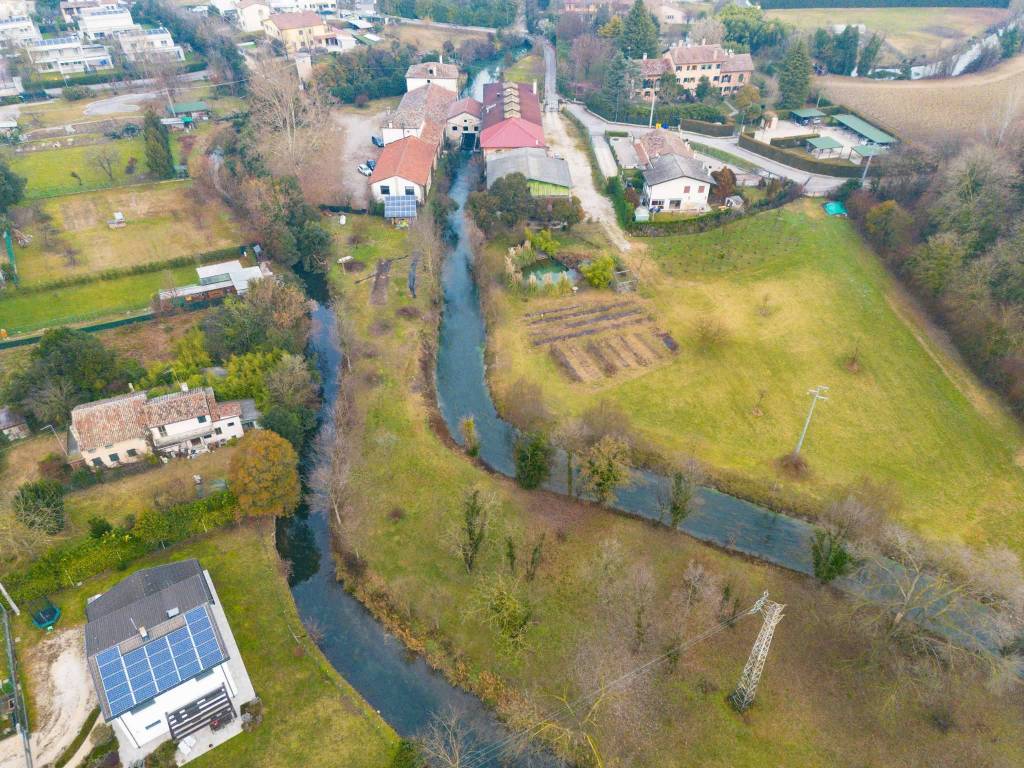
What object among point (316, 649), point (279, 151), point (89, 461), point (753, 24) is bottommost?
point (316, 649)

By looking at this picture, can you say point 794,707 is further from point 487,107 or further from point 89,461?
point 487,107

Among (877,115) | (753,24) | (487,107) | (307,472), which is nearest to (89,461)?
(307,472)

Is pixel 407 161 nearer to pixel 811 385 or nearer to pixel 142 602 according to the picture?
pixel 811 385

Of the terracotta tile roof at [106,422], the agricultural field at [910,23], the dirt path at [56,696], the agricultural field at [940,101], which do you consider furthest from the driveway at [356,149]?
the agricultural field at [910,23]

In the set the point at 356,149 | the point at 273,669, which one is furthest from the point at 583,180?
the point at 273,669

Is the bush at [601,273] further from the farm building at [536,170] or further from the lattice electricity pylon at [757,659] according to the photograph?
the lattice electricity pylon at [757,659]
